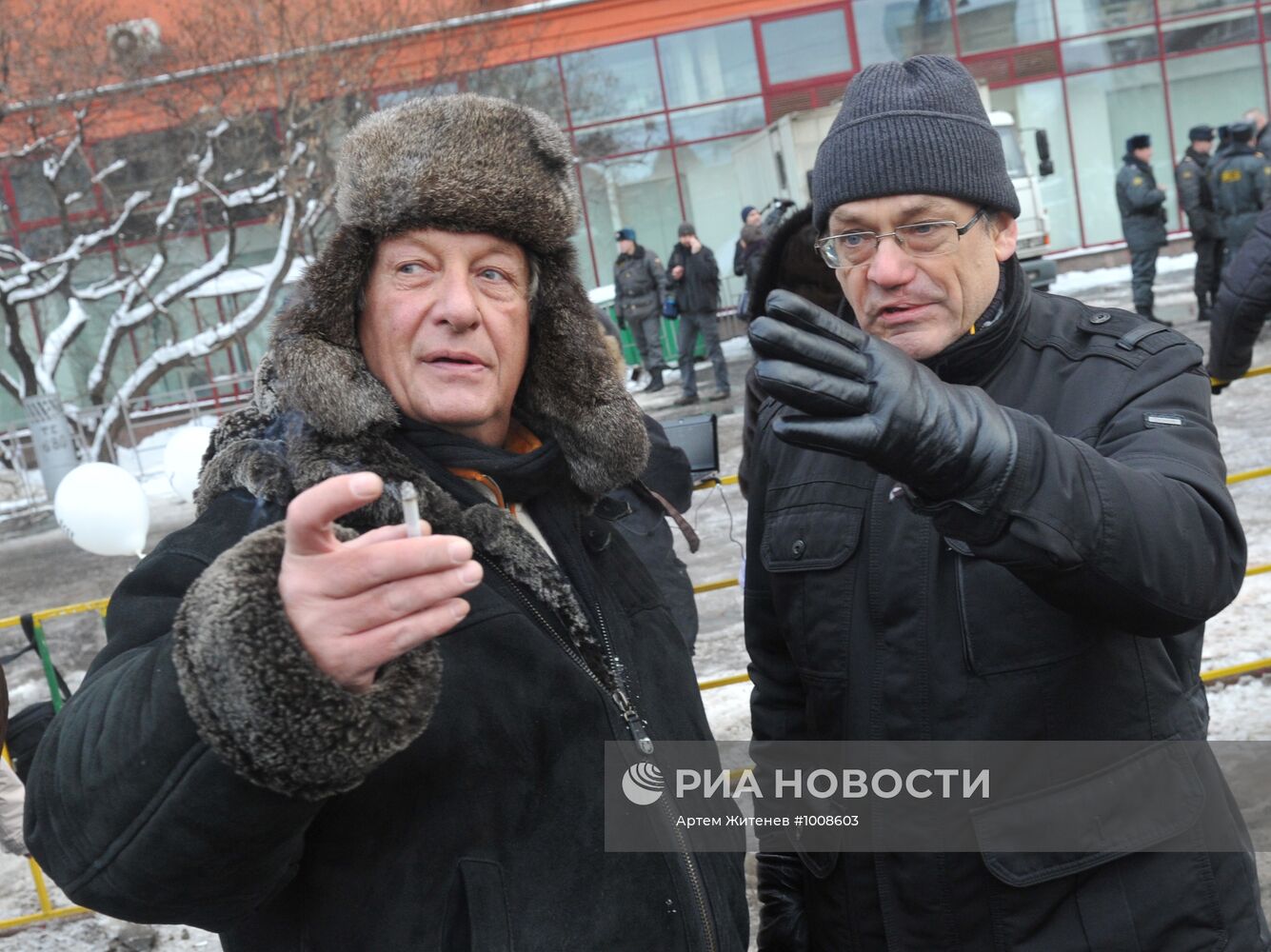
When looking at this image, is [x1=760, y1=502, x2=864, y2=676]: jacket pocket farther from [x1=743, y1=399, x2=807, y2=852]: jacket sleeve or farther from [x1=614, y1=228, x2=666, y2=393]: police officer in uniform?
[x1=614, y1=228, x2=666, y2=393]: police officer in uniform

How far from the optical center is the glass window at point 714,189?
22.3 m

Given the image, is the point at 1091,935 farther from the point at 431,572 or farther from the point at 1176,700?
the point at 431,572

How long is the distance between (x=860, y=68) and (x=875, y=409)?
21.3 m

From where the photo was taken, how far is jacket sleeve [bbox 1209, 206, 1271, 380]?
13.9ft

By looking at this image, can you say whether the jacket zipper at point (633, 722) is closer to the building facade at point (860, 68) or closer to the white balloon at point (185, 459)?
the white balloon at point (185, 459)

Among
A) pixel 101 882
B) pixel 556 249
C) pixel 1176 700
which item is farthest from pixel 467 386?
pixel 1176 700

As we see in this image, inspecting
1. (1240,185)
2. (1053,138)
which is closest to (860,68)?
(1053,138)

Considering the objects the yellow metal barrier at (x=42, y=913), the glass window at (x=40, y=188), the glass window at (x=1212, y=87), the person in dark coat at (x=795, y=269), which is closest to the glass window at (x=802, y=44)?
the glass window at (x=1212, y=87)

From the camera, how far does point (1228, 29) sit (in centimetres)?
2150

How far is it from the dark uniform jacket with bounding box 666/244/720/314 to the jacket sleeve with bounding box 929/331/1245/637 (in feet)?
44.2

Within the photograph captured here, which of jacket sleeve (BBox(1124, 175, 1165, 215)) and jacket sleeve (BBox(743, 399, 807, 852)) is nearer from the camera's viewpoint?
jacket sleeve (BBox(743, 399, 807, 852))

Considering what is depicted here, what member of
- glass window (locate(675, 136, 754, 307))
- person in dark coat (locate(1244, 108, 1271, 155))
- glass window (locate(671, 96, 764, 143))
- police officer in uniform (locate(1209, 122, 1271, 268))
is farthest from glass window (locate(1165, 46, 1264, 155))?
police officer in uniform (locate(1209, 122, 1271, 268))

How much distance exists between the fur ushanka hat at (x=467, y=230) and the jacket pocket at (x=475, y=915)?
0.67 meters

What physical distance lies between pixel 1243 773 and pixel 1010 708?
2.97 meters
